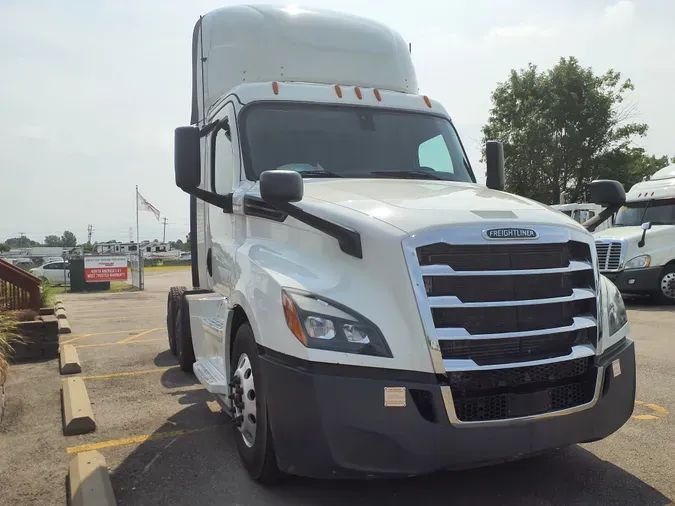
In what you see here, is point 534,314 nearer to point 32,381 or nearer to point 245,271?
point 245,271

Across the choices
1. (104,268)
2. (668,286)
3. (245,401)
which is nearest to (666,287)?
(668,286)

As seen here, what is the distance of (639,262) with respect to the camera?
13555 mm

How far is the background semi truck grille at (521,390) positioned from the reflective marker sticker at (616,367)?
182 mm

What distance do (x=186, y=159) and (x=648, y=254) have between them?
1226 centimetres

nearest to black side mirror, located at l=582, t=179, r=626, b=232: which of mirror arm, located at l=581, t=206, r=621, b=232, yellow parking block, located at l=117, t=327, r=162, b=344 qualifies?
mirror arm, located at l=581, t=206, r=621, b=232

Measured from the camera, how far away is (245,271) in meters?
3.93

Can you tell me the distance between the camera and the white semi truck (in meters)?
2.93

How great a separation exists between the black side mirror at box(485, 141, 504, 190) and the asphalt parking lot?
2.34 m

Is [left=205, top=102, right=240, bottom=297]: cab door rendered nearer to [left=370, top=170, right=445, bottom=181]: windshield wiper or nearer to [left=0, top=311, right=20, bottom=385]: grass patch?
[left=370, top=170, right=445, bottom=181]: windshield wiper

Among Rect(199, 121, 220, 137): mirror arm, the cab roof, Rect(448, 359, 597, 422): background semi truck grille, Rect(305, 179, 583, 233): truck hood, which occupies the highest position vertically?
the cab roof

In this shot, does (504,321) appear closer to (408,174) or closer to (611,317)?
(611,317)

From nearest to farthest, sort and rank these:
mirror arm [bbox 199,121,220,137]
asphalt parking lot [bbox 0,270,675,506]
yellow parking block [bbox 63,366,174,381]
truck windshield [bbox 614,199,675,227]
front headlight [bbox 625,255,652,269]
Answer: asphalt parking lot [bbox 0,270,675,506]
mirror arm [bbox 199,121,220,137]
yellow parking block [bbox 63,366,174,381]
front headlight [bbox 625,255,652,269]
truck windshield [bbox 614,199,675,227]

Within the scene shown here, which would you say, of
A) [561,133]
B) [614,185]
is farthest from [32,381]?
[561,133]

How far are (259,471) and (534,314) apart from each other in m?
1.87
